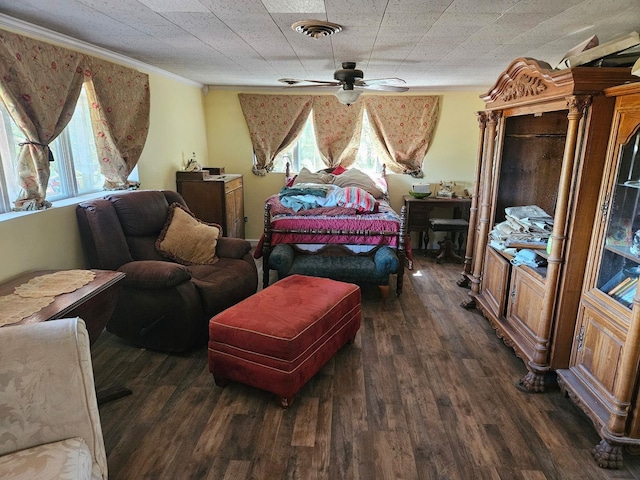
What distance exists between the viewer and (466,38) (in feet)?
9.12

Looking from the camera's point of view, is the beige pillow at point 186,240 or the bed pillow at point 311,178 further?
the bed pillow at point 311,178

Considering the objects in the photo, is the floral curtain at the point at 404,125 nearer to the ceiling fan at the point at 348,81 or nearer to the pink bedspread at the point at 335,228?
the ceiling fan at the point at 348,81

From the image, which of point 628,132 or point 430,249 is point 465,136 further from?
point 628,132

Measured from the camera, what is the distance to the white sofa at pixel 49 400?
1361 mm

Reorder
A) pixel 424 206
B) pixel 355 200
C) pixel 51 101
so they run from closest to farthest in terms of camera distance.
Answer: pixel 51 101 → pixel 355 200 → pixel 424 206

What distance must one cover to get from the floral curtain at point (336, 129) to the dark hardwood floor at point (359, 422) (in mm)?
3294

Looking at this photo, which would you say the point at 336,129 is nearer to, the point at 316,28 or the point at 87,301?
the point at 316,28

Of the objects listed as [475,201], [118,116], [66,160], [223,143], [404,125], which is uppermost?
[404,125]

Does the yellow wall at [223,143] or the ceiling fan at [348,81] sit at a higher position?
the ceiling fan at [348,81]

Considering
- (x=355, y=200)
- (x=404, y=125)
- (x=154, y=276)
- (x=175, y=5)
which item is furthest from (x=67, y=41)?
(x=404, y=125)

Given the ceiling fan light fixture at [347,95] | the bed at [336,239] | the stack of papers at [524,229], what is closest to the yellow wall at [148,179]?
the bed at [336,239]

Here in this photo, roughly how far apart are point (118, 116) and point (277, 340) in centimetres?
247

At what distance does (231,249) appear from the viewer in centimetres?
358

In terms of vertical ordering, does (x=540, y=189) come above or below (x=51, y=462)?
above
